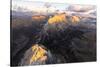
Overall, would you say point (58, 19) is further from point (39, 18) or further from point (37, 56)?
point (37, 56)

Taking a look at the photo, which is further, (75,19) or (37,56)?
(75,19)

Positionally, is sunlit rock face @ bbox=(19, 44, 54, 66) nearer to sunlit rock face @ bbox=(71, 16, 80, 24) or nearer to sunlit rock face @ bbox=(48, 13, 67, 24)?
sunlit rock face @ bbox=(48, 13, 67, 24)

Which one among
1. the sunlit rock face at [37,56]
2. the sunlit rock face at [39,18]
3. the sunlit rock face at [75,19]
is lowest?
the sunlit rock face at [37,56]

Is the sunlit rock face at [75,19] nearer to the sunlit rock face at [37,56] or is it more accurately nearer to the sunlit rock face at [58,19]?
the sunlit rock face at [58,19]

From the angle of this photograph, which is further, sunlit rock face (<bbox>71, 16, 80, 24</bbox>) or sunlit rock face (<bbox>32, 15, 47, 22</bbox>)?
sunlit rock face (<bbox>71, 16, 80, 24</bbox>)

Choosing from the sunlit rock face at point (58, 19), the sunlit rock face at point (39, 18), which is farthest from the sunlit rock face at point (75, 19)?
the sunlit rock face at point (39, 18)

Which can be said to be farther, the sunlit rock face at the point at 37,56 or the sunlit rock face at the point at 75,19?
the sunlit rock face at the point at 75,19

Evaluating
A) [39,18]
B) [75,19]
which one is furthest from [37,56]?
[75,19]

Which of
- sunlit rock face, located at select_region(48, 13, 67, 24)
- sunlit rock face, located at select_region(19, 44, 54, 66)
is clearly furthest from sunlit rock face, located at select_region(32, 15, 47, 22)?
sunlit rock face, located at select_region(19, 44, 54, 66)

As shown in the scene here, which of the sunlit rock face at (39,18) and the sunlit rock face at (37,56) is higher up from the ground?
the sunlit rock face at (39,18)
